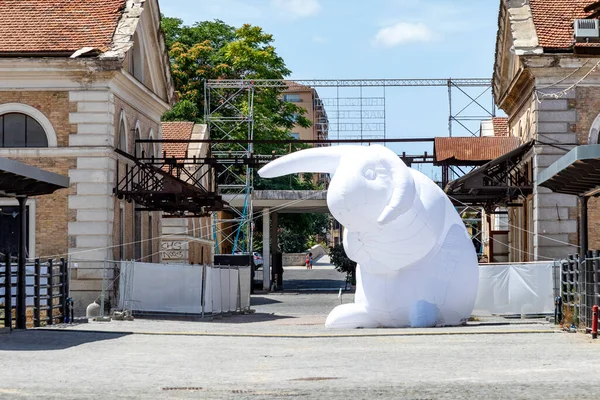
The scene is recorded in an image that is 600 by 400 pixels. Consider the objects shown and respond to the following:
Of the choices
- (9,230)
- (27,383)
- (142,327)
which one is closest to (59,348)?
(27,383)

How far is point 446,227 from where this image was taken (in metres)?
24.7

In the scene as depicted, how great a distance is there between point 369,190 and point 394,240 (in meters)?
1.19

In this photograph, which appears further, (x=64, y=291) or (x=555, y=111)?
(x=555, y=111)

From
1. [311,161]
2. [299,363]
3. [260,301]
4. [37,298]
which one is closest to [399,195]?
[311,161]

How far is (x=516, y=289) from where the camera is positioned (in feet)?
98.0

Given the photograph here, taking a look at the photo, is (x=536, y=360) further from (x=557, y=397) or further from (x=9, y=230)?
(x=9, y=230)

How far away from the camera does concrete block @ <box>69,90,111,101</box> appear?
105 feet

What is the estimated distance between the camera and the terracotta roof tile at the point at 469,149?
35906 mm

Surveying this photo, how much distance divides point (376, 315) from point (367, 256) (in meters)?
1.38

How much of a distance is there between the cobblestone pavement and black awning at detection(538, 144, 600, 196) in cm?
287

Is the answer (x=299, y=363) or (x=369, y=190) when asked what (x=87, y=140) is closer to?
(x=369, y=190)

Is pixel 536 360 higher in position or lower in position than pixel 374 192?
lower

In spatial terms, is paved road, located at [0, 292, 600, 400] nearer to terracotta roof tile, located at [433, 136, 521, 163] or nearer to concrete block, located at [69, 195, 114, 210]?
concrete block, located at [69, 195, 114, 210]

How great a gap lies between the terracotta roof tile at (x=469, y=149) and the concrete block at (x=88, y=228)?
10555 mm
